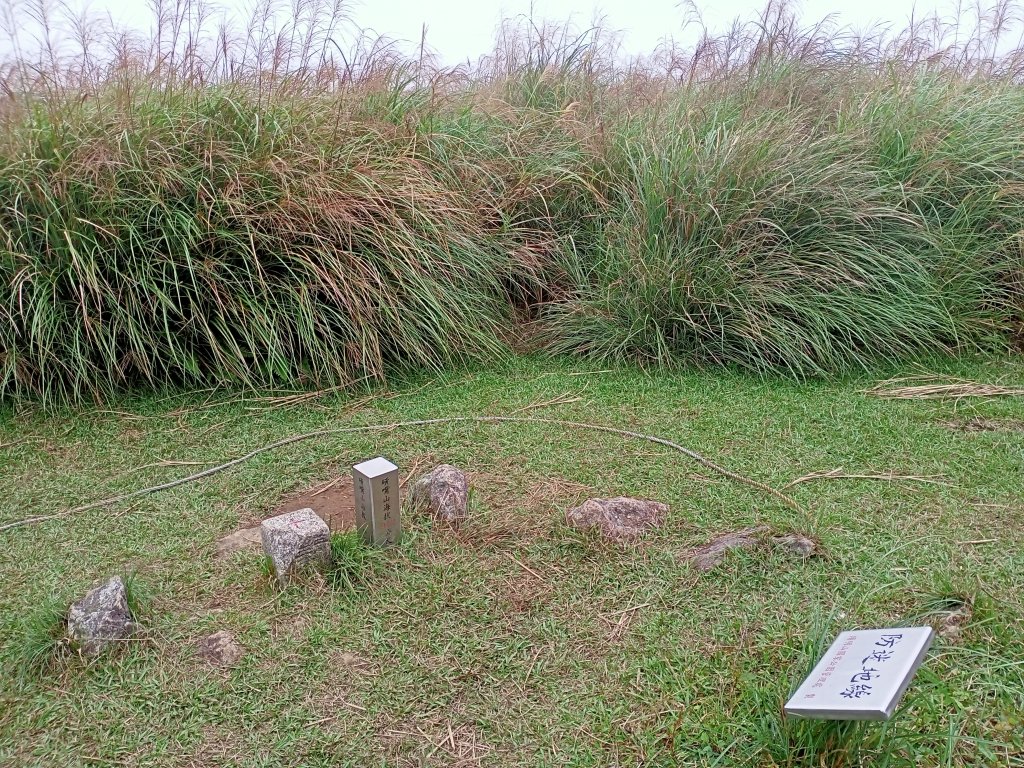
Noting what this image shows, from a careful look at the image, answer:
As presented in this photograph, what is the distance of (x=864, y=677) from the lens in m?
1.09

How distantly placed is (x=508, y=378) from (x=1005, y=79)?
12.6 feet

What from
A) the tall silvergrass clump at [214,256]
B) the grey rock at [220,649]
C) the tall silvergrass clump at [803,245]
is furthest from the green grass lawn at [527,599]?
the tall silvergrass clump at [803,245]

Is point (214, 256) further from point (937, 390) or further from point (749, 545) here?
point (937, 390)

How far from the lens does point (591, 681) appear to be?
1624 mm

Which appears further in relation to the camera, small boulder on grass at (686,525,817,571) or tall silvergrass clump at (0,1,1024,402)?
tall silvergrass clump at (0,1,1024,402)

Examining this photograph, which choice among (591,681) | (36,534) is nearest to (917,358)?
(591,681)

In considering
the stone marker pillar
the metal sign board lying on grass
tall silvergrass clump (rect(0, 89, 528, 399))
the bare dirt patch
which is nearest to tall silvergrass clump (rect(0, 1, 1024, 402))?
tall silvergrass clump (rect(0, 89, 528, 399))

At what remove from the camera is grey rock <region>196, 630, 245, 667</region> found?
5.51ft

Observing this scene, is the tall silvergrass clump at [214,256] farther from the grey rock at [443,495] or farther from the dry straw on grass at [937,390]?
the dry straw on grass at [937,390]

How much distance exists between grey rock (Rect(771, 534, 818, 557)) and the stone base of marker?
115 cm

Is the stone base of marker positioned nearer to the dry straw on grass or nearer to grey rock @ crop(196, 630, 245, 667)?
grey rock @ crop(196, 630, 245, 667)

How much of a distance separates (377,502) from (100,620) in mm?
651

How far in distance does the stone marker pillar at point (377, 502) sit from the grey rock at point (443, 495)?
18 cm

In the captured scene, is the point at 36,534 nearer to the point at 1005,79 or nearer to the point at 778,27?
the point at 778,27
